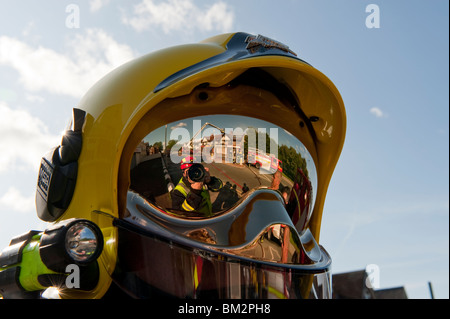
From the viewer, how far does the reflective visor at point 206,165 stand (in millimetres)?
2389

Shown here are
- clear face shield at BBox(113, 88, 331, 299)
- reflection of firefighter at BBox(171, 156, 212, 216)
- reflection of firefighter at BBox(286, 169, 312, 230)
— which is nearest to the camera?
clear face shield at BBox(113, 88, 331, 299)

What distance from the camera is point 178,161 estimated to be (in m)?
2.44

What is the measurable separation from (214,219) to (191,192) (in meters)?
0.18

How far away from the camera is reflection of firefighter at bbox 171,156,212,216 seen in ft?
7.79

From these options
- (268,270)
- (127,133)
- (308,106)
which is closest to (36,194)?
(127,133)

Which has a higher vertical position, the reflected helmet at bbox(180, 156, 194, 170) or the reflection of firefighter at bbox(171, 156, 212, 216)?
the reflected helmet at bbox(180, 156, 194, 170)

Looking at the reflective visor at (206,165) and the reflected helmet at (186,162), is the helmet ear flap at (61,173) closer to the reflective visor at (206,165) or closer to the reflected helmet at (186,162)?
the reflective visor at (206,165)

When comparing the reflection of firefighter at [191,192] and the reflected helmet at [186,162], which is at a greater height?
the reflected helmet at [186,162]

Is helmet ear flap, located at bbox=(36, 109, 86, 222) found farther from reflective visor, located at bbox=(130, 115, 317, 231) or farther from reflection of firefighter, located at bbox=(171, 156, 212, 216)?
reflection of firefighter, located at bbox=(171, 156, 212, 216)

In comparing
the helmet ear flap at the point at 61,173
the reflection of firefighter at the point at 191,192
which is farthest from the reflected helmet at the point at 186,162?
the helmet ear flap at the point at 61,173

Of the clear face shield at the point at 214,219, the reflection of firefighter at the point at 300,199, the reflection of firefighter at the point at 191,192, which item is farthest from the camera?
the reflection of firefighter at the point at 300,199

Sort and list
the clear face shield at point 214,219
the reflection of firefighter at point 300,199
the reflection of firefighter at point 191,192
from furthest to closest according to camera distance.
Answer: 1. the reflection of firefighter at point 300,199
2. the reflection of firefighter at point 191,192
3. the clear face shield at point 214,219

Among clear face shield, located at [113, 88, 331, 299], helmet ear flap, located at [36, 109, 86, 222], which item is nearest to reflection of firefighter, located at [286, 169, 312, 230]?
clear face shield, located at [113, 88, 331, 299]

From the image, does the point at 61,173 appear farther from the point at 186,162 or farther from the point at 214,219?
the point at 214,219
